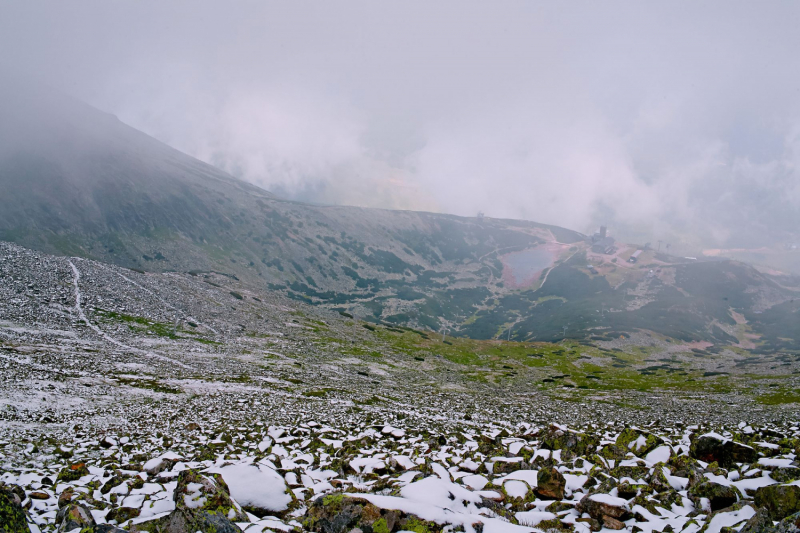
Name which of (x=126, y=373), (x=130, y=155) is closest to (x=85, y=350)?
(x=126, y=373)

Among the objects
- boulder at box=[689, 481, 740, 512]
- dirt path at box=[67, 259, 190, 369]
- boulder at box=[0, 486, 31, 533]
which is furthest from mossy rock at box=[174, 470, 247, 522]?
dirt path at box=[67, 259, 190, 369]

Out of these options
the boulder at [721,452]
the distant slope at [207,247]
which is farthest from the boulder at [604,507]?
the distant slope at [207,247]

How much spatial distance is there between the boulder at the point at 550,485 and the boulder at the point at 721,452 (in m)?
6.72

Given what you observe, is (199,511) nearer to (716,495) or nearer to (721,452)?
(716,495)

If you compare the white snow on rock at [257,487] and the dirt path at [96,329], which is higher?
the white snow on rock at [257,487]

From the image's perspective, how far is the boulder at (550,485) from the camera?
38.6ft

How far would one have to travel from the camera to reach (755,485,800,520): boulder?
8930 millimetres

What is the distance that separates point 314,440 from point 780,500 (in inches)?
677

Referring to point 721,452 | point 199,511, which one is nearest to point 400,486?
point 199,511

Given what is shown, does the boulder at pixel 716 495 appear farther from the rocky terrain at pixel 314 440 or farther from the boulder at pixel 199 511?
the boulder at pixel 199 511

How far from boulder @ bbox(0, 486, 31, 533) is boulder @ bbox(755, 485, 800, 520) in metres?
15.6

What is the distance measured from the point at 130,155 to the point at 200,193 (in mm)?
39997

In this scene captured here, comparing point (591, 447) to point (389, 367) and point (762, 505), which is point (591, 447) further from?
point (389, 367)

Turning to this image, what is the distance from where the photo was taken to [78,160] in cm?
16888
